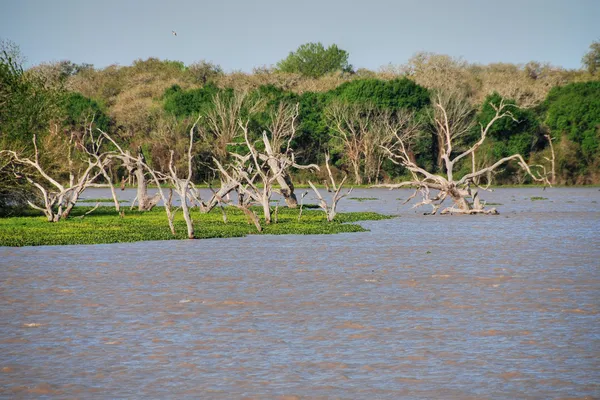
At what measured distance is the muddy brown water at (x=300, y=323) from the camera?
1052 cm

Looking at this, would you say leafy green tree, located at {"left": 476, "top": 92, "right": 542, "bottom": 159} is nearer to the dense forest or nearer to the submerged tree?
the dense forest

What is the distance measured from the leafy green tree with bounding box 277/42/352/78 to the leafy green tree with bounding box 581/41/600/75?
110 ft

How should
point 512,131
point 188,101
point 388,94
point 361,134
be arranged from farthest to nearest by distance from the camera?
point 188,101
point 388,94
point 512,131
point 361,134

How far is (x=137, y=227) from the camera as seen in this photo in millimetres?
34688

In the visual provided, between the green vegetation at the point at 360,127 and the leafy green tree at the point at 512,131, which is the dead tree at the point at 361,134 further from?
the leafy green tree at the point at 512,131

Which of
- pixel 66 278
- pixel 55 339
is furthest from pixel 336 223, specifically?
pixel 55 339

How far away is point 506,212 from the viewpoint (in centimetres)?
4650

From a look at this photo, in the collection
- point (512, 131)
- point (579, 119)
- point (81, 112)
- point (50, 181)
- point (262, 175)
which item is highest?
point (81, 112)

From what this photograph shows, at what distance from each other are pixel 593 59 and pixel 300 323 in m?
124

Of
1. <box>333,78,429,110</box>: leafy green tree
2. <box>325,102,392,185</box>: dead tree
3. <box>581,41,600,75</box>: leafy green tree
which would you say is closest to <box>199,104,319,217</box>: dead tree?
<box>325,102,392,185</box>: dead tree

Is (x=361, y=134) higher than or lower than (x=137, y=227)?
higher

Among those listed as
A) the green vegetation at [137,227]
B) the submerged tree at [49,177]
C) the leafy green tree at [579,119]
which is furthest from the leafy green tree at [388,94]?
the submerged tree at [49,177]

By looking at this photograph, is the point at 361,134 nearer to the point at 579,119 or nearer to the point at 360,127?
the point at 360,127

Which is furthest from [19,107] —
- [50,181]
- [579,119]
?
[579,119]
